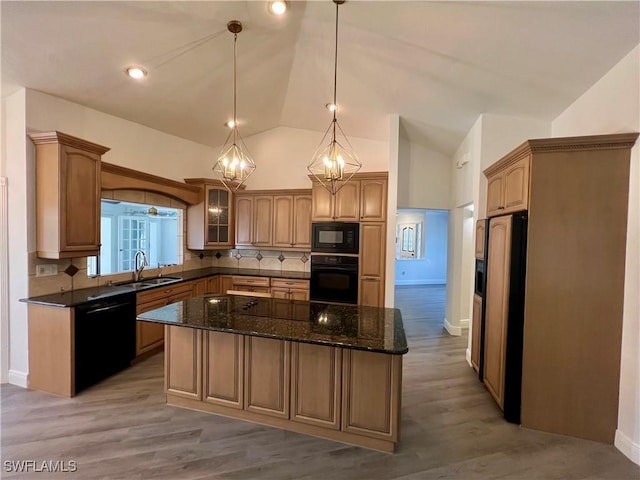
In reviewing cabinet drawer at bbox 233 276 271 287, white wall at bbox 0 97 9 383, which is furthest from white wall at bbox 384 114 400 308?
white wall at bbox 0 97 9 383

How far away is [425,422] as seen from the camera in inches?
102

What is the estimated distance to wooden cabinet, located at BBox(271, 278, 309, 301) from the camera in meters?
4.77

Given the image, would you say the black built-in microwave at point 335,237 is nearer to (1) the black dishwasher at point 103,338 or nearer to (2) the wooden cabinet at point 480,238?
(2) the wooden cabinet at point 480,238

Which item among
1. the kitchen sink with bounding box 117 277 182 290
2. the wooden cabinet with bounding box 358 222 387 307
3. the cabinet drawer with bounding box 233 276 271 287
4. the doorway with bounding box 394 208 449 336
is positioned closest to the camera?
the kitchen sink with bounding box 117 277 182 290

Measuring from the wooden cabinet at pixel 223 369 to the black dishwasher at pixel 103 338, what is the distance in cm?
128

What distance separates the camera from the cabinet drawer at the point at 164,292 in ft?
11.7

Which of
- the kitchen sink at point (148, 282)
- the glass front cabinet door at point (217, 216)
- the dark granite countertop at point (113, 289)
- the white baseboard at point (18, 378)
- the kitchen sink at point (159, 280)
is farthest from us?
the glass front cabinet door at point (217, 216)

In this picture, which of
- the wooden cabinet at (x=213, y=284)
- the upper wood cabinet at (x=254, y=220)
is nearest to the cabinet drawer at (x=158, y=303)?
the wooden cabinet at (x=213, y=284)

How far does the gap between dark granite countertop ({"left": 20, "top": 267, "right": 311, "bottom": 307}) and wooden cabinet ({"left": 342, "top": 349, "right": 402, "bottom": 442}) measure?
8.29 ft

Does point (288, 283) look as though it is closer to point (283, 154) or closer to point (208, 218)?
point (208, 218)

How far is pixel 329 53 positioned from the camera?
3.05 metres

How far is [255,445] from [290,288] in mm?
2638

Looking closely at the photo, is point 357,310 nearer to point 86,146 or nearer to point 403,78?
point 403,78

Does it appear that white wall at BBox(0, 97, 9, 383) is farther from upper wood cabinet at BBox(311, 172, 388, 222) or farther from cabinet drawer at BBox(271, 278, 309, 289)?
upper wood cabinet at BBox(311, 172, 388, 222)
